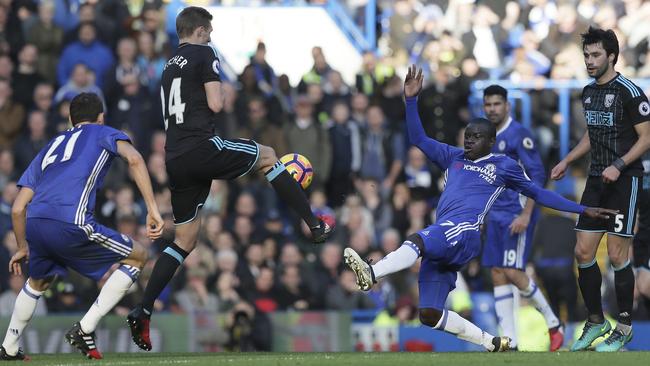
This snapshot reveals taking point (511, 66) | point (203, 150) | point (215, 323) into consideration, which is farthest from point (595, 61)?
point (511, 66)

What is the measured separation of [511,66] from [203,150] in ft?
31.9

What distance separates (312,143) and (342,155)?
18.0 inches

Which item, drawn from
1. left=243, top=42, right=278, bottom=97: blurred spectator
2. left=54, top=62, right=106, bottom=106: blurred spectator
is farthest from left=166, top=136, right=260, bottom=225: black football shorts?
left=243, top=42, right=278, bottom=97: blurred spectator

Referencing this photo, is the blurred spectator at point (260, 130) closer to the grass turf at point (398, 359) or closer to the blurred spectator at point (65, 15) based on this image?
the blurred spectator at point (65, 15)

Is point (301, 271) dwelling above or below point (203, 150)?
below

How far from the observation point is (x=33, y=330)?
15438 millimetres

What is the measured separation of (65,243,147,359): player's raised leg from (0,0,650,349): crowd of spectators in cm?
457

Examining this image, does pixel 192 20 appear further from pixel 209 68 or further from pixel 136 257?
pixel 136 257

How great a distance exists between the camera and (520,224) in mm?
13250

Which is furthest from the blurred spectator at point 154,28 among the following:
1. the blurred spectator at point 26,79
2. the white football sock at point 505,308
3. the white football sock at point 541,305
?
the white football sock at point 541,305

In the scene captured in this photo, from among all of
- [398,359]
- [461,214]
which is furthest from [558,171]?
[398,359]

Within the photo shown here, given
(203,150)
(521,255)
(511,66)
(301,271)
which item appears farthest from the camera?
(511,66)

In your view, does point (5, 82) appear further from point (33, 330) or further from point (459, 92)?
point (459, 92)

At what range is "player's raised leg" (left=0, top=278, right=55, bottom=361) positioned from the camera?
11.4 metres
